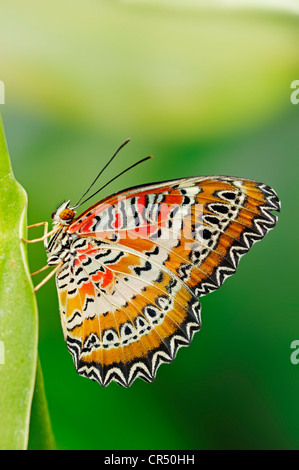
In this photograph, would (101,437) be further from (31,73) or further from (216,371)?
(31,73)

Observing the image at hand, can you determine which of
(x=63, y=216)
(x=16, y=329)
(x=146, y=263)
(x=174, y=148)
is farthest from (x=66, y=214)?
(x=174, y=148)

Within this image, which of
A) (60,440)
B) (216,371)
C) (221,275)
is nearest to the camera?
(221,275)

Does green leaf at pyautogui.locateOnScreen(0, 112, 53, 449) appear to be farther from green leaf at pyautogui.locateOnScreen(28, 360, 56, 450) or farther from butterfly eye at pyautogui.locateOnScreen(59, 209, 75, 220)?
butterfly eye at pyautogui.locateOnScreen(59, 209, 75, 220)

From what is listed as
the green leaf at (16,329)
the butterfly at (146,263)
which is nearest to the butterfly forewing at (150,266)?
the butterfly at (146,263)

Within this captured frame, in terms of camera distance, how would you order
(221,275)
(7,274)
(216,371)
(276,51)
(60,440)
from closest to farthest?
(7,274)
(221,275)
(60,440)
(216,371)
(276,51)

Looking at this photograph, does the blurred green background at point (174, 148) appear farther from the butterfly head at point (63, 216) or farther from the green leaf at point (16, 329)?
the green leaf at point (16, 329)

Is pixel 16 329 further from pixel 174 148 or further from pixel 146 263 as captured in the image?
pixel 174 148

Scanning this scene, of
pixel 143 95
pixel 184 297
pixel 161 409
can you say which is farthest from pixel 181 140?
pixel 161 409
